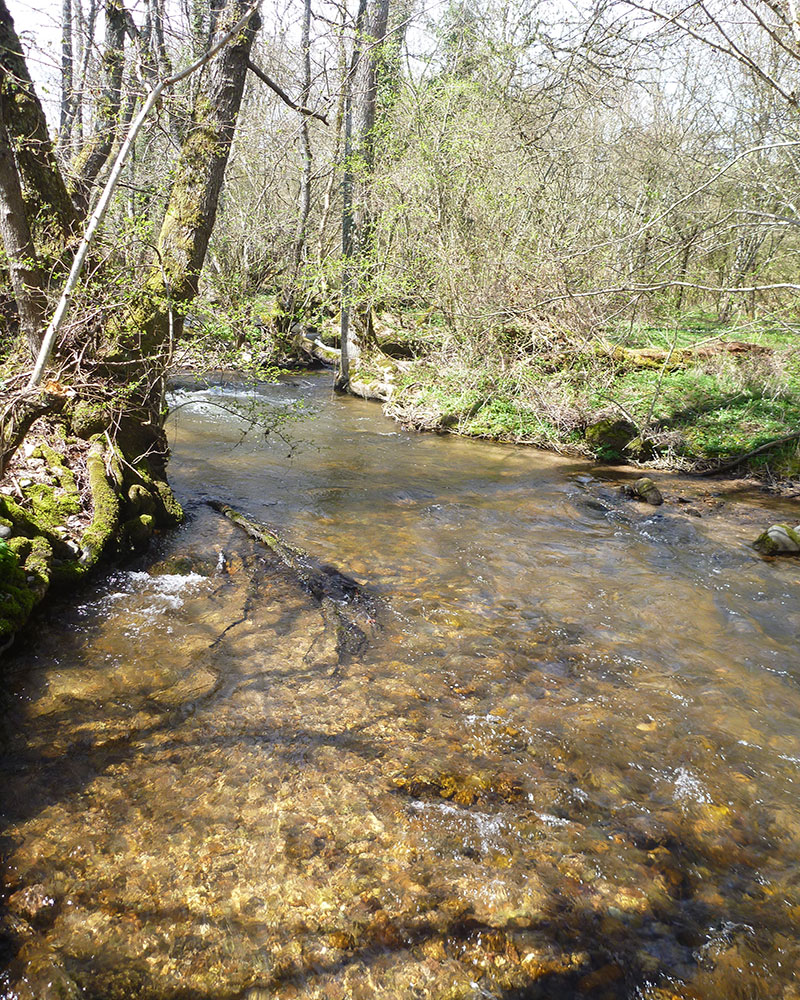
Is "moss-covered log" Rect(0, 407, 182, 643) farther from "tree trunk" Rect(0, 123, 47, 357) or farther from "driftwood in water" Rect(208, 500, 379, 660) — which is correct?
"driftwood in water" Rect(208, 500, 379, 660)

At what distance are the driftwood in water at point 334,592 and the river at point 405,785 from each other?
114 millimetres

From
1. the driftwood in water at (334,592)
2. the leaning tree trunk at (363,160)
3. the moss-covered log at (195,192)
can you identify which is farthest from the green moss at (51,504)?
the leaning tree trunk at (363,160)

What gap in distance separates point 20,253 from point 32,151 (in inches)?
44.5

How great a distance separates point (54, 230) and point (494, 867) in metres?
6.42

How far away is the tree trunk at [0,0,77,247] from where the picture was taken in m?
5.28

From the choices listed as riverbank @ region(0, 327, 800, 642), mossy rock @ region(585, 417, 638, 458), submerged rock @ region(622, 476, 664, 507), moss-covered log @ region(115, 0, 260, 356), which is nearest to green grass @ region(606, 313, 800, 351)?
riverbank @ region(0, 327, 800, 642)

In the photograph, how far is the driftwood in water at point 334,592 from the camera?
440 centimetres

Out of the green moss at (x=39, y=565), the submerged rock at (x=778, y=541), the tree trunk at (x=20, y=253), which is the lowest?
the submerged rock at (x=778, y=541)

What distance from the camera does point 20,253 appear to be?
525 cm

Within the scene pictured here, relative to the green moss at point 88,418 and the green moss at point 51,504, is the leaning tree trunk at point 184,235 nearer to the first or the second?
the green moss at point 88,418

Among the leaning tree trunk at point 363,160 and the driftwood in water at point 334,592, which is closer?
the driftwood in water at point 334,592

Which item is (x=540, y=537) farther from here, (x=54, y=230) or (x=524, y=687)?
(x=54, y=230)

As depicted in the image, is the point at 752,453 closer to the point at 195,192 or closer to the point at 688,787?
the point at 688,787

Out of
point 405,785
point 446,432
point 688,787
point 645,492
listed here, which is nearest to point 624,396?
point 446,432
